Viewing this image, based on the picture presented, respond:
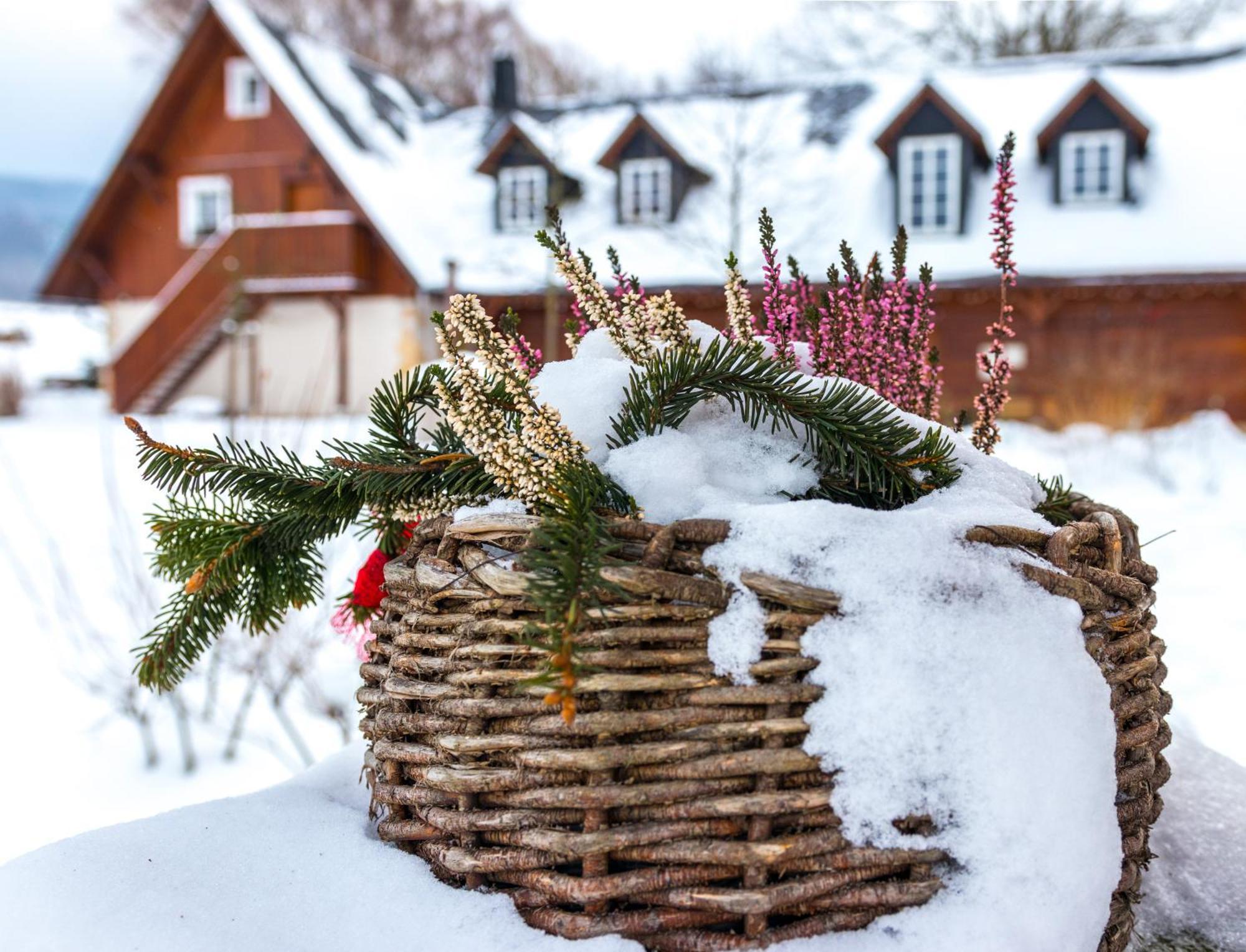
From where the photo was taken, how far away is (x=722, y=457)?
0.97m

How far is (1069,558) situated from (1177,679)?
9.30 ft

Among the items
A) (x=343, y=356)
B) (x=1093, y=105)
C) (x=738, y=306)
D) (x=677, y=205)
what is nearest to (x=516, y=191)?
(x=677, y=205)

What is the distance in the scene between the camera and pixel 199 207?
1466 cm

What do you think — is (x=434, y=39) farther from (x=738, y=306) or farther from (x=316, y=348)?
(x=738, y=306)

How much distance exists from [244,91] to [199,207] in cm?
175

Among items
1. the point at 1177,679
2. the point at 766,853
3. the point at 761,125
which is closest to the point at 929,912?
the point at 766,853

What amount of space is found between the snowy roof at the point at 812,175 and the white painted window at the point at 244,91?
0.73m

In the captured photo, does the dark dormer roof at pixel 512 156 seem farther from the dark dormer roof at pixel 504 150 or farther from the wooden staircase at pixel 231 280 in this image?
the wooden staircase at pixel 231 280

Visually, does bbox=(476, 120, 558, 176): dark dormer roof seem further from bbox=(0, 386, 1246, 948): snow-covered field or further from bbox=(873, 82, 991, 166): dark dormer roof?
bbox=(0, 386, 1246, 948): snow-covered field

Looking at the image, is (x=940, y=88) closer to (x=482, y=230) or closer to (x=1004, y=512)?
(x=482, y=230)

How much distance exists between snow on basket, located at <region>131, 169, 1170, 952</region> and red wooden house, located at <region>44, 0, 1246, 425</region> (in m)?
8.15

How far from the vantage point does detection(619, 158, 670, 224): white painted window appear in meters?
11.9

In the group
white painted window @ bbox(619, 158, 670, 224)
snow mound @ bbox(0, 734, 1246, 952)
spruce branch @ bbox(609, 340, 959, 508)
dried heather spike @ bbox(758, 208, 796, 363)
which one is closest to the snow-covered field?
snow mound @ bbox(0, 734, 1246, 952)

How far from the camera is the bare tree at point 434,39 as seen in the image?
20.2 m
